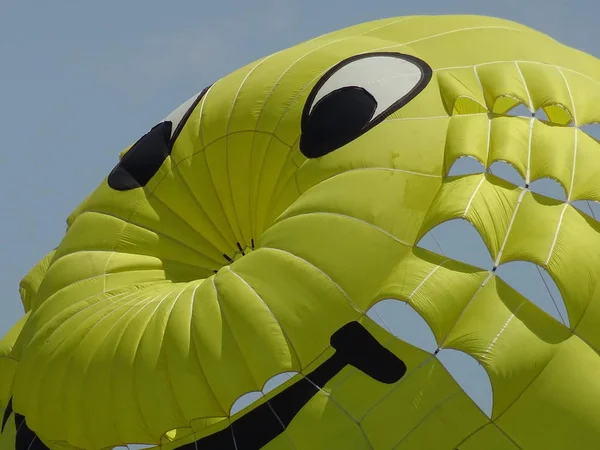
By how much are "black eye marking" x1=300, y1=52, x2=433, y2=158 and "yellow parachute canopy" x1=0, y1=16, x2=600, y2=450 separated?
0.02 metres

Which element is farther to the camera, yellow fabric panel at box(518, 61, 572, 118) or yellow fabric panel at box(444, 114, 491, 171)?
yellow fabric panel at box(518, 61, 572, 118)

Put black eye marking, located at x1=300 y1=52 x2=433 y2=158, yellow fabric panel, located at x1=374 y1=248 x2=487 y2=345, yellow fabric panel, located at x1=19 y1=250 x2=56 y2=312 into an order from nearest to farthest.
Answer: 1. yellow fabric panel, located at x1=374 y1=248 x2=487 y2=345
2. black eye marking, located at x1=300 y1=52 x2=433 y2=158
3. yellow fabric panel, located at x1=19 y1=250 x2=56 y2=312

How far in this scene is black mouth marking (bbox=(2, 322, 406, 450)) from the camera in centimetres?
1478

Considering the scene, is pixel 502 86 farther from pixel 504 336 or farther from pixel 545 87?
pixel 504 336

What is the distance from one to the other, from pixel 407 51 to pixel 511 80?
1.40 metres

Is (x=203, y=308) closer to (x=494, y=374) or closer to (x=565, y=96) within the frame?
(x=494, y=374)

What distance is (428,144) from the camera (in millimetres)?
15594

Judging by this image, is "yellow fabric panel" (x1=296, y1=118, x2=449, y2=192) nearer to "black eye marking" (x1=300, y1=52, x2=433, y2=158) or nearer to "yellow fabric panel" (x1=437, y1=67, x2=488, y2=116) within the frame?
"black eye marking" (x1=300, y1=52, x2=433, y2=158)

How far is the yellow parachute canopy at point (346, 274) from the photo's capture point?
14656 millimetres

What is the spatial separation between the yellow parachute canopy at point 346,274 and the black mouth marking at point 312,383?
0.02 m

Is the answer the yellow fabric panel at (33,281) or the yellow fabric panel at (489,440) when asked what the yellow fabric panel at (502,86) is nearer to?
the yellow fabric panel at (489,440)

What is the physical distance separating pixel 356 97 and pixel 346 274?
2.15m

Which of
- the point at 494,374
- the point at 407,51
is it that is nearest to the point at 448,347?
the point at 494,374

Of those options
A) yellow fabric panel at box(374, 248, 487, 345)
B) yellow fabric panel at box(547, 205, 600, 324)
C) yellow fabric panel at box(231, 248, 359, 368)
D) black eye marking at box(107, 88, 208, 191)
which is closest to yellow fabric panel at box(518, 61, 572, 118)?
yellow fabric panel at box(547, 205, 600, 324)
